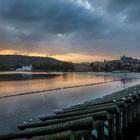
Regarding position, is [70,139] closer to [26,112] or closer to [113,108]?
[113,108]

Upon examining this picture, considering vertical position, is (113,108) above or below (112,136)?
above

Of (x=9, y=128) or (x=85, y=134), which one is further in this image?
(x=9, y=128)

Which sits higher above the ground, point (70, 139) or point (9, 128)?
point (70, 139)

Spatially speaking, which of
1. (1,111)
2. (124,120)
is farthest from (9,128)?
(1,111)

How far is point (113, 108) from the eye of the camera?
58.6 ft

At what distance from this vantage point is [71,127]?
43.1ft

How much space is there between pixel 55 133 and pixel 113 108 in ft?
18.1

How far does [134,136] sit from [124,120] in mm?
2270

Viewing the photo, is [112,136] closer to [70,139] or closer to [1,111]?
[70,139]

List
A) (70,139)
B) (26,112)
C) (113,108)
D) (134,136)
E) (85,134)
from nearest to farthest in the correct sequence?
1. (70,139)
2. (85,134)
3. (113,108)
4. (134,136)
5. (26,112)

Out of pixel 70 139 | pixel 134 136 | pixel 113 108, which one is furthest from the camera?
pixel 134 136

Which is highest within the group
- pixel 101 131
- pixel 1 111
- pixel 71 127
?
pixel 71 127

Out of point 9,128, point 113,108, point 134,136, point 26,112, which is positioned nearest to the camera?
point 113,108

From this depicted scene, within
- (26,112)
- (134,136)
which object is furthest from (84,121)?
(26,112)
